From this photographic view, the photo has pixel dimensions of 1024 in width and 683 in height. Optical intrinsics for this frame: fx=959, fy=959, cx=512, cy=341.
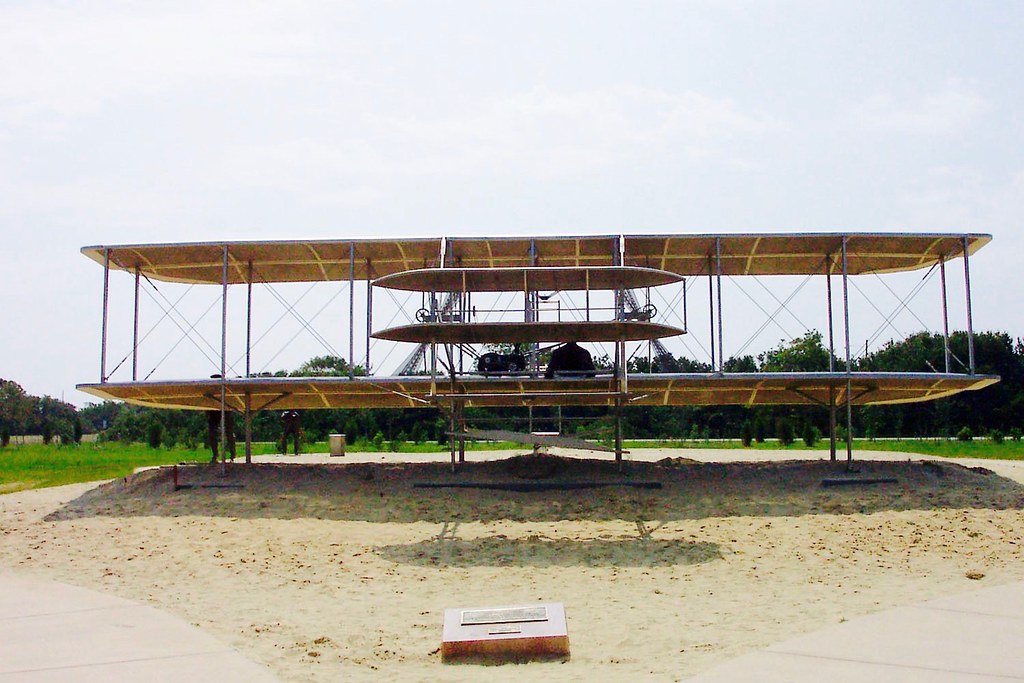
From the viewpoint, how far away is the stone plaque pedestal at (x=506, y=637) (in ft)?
28.5

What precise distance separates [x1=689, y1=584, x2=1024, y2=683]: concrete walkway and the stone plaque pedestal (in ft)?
5.43

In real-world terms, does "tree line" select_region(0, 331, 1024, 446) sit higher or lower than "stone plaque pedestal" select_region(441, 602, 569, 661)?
higher

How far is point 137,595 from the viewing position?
12.3 m

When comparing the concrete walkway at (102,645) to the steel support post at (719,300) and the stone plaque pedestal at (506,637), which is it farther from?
the steel support post at (719,300)

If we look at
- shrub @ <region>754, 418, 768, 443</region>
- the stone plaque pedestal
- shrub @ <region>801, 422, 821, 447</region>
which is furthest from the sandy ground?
shrub @ <region>754, 418, 768, 443</region>

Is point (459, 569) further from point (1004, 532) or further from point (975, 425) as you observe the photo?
point (975, 425)

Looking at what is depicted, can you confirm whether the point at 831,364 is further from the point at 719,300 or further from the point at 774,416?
the point at 774,416

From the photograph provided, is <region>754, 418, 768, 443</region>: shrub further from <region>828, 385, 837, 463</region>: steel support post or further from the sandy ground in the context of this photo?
the sandy ground

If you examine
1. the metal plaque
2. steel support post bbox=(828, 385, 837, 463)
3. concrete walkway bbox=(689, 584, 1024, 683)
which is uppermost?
steel support post bbox=(828, 385, 837, 463)

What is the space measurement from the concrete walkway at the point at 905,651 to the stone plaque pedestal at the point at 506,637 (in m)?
1.66

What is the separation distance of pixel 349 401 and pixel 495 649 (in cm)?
1597

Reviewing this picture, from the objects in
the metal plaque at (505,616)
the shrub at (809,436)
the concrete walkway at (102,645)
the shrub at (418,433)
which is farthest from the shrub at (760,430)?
the concrete walkway at (102,645)

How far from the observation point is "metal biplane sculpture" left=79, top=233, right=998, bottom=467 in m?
17.2

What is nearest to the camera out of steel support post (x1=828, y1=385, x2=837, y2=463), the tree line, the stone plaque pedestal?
the stone plaque pedestal
